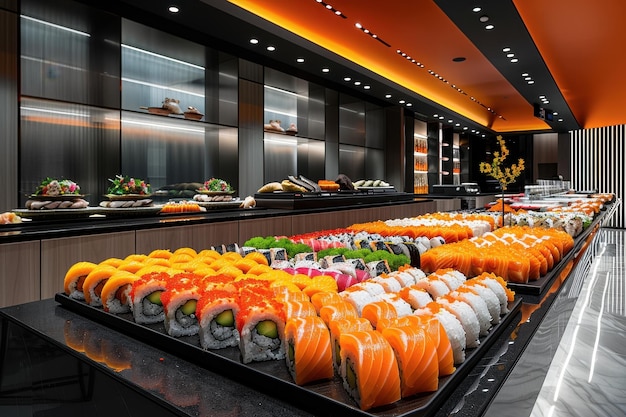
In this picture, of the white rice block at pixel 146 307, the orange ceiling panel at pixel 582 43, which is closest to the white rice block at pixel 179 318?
the white rice block at pixel 146 307

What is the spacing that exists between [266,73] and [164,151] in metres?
1.97

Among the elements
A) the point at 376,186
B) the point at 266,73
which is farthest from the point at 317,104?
the point at 376,186

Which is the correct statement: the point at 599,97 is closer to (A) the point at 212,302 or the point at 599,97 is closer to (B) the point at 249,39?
(B) the point at 249,39

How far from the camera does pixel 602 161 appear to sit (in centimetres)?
1505

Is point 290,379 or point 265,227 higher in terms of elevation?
point 265,227

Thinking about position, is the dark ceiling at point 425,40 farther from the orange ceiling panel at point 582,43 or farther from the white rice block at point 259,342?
the white rice block at point 259,342

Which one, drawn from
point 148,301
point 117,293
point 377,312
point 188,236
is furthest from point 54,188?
point 377,312

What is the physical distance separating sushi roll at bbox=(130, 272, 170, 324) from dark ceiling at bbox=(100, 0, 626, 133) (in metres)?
3.81

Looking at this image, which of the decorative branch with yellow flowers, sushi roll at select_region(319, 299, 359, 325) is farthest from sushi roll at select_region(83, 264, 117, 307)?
the decorative branch with yellow flowers

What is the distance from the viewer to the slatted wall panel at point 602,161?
14.7m

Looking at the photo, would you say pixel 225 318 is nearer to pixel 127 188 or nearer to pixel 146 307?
pixel 146 307

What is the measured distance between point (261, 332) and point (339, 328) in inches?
6.7

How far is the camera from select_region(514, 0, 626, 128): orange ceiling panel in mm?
5469

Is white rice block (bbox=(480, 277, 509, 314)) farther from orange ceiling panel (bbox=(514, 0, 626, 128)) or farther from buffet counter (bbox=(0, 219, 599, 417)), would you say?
orange ceiling panel (bbox=(514, 0, 626, 128))
